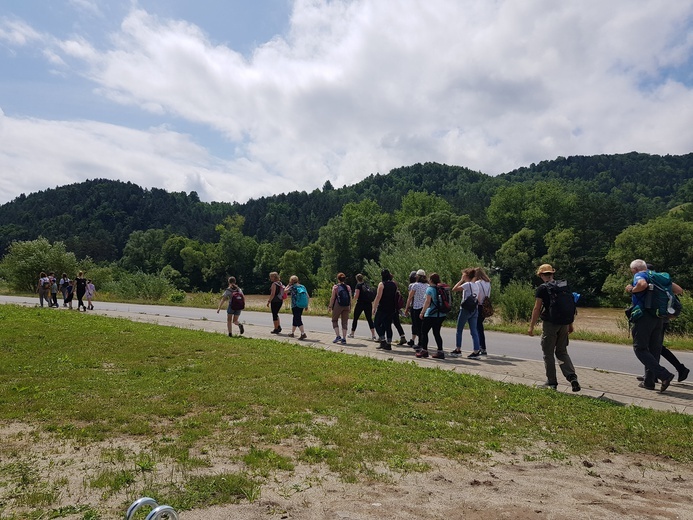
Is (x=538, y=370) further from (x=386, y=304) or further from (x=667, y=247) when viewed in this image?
(x=667, y=247)

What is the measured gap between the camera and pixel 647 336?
7.89 metres

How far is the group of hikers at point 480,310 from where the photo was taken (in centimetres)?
786

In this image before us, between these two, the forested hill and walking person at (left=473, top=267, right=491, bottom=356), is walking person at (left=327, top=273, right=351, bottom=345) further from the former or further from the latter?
the forested hill

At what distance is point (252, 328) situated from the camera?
56.1 feet

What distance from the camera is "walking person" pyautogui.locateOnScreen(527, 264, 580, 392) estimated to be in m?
7.78

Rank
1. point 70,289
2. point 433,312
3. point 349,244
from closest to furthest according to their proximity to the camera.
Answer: point 433,312, point 70,289, point 349,244

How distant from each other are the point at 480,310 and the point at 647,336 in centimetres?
405

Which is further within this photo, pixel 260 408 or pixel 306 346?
pixel 306 346

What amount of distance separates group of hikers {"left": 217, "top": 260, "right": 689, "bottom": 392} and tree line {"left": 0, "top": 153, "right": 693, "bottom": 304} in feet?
32.1

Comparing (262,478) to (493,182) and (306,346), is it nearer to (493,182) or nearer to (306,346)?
(306,346)

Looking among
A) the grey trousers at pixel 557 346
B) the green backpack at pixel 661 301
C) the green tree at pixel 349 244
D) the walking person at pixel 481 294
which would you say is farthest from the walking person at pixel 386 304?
the green tree at pixel 349 244

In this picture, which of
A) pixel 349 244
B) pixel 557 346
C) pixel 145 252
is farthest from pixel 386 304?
pixel 145 252

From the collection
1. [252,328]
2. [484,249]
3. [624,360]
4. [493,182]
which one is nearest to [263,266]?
[484,249]

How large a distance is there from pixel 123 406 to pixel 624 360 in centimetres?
1031
